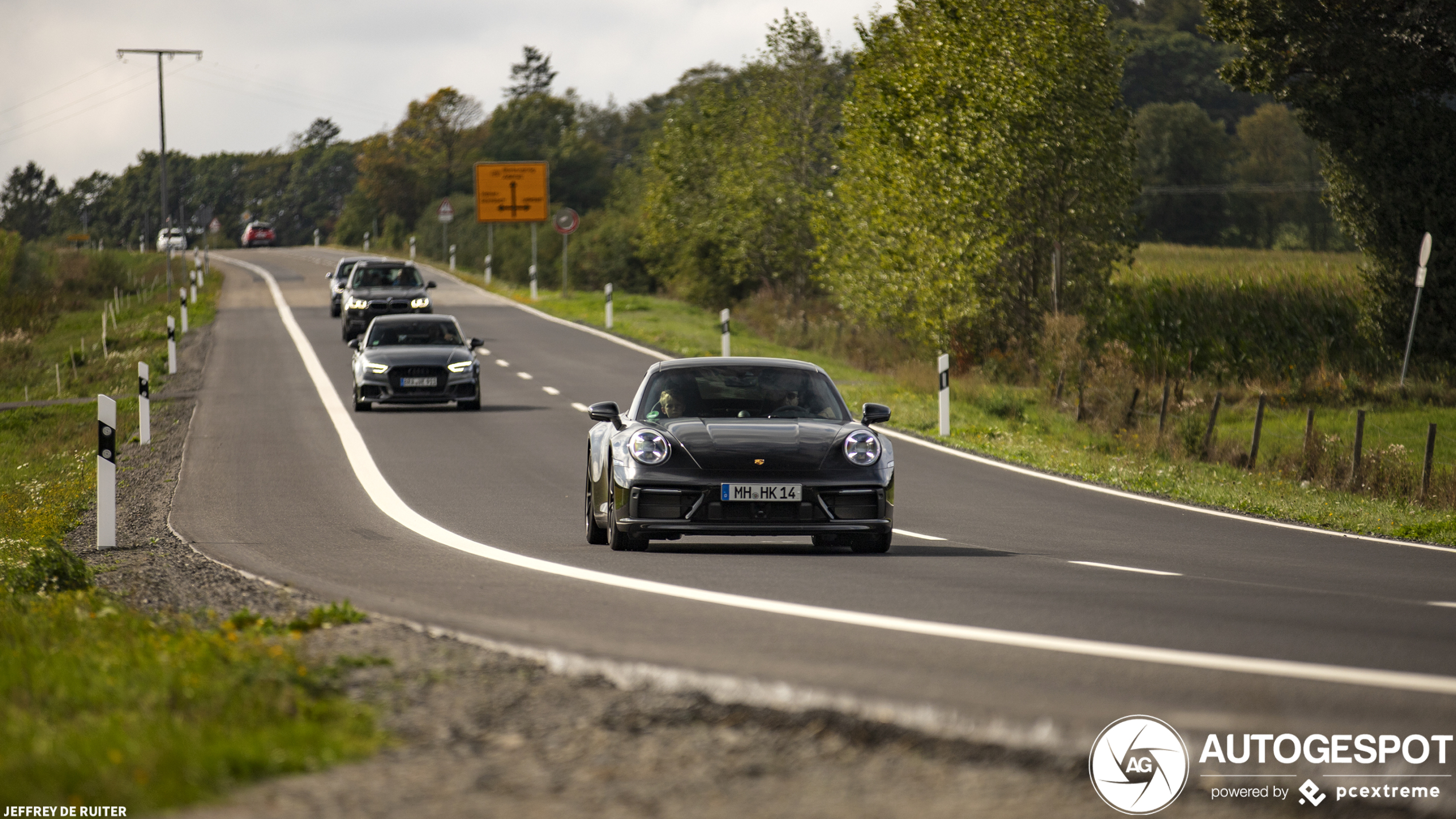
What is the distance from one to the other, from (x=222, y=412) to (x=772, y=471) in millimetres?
16767

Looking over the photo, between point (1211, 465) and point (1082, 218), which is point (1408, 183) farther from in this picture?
point (1211, 465)

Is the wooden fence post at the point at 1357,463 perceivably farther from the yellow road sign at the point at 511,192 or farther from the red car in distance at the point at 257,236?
the red car in distance at the point at 257,236

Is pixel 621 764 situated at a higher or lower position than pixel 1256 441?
higher

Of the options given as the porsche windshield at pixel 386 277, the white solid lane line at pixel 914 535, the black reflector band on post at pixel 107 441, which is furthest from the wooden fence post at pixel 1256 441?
the porsche windshield at pixel 386 277

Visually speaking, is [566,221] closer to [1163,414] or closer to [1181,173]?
[1163,414]

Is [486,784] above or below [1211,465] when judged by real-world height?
above

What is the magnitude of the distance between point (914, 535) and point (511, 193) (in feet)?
179

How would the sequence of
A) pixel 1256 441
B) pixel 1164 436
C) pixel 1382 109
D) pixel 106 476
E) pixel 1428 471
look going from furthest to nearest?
pixel 1382 109 < pixel 1164 436 < pixel 1256 441 < pixel 1428 471 < pixel 106 476

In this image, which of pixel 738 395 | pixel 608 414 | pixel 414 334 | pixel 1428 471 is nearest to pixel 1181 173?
pixel 414 334

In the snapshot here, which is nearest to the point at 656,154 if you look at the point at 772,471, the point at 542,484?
the point at 542,484

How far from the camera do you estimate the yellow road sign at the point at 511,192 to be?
6500cm

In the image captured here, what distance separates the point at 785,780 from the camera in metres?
4.83

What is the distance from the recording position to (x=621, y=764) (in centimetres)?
501

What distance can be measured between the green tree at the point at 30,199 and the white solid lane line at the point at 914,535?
6707 inches
